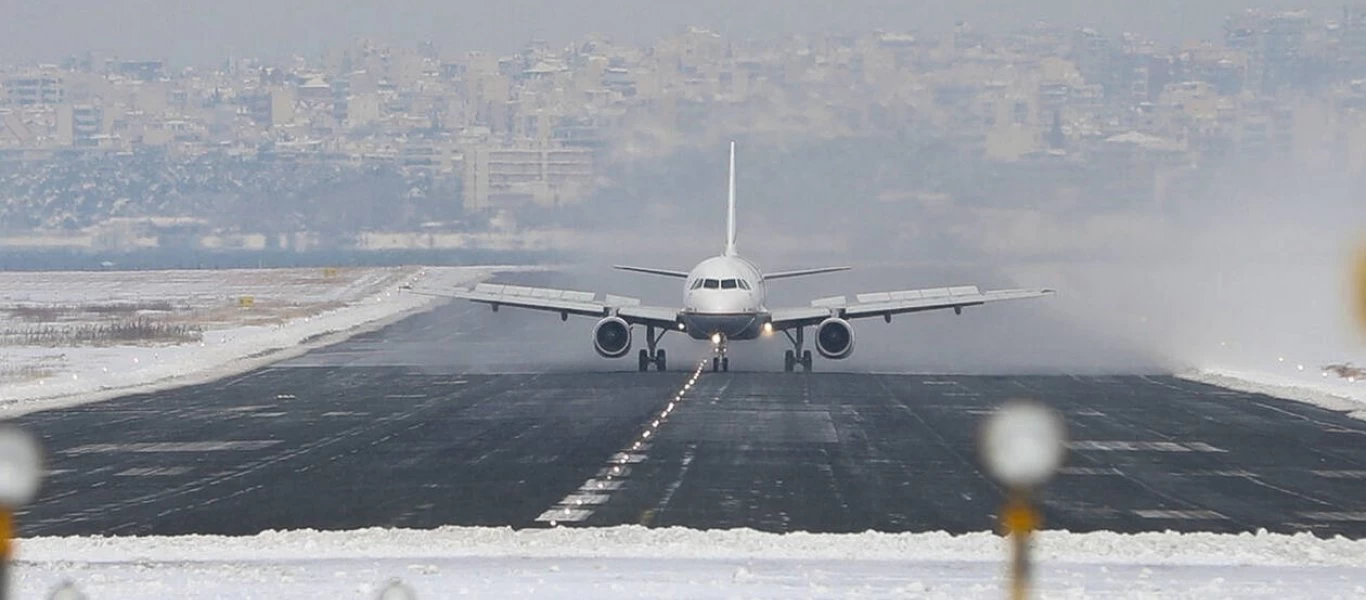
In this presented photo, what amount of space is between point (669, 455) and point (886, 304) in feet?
86.1

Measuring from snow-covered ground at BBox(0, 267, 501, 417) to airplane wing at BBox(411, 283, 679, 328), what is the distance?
22.8ft

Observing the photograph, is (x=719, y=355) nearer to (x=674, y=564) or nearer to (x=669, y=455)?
(x=669, y=455)

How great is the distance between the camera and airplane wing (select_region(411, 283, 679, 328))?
2382 inches

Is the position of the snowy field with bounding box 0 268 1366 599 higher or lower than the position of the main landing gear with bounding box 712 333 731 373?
higher

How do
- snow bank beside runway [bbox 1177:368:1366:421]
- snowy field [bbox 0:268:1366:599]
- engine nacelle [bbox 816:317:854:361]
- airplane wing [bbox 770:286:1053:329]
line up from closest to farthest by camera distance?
snowy field [bbox 0:268:1366:599], snow bank beside runway [bbox 1177:368:1366:421], airplane wing [bbox 770:286:1053:329], engine nacelle [bbox 816:317:854:361]

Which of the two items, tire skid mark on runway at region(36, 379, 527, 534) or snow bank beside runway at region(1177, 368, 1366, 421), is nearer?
tire skid mark on runway at region(36, 379, 527, 534)

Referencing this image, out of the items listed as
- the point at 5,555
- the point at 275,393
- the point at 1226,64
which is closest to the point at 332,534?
the point at 5,555

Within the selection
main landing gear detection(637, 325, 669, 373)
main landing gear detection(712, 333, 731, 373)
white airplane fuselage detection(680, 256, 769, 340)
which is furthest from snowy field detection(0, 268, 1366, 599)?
main landing gear detection(637, 325, 669, 373)

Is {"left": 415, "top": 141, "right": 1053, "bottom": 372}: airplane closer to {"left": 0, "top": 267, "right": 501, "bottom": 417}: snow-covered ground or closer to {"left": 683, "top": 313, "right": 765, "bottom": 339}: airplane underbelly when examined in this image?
{"left": 683, "top": 313, "right": 765, "bottom": 339}: airplane underbelly

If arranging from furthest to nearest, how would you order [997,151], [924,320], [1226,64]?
[1226,64], [997,151], [924,320]

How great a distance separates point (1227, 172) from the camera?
124062 millimetres

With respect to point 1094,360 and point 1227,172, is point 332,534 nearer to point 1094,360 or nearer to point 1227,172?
point 1094,360

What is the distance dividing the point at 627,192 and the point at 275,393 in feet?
335

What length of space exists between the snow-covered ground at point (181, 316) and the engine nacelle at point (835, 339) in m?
15.9
